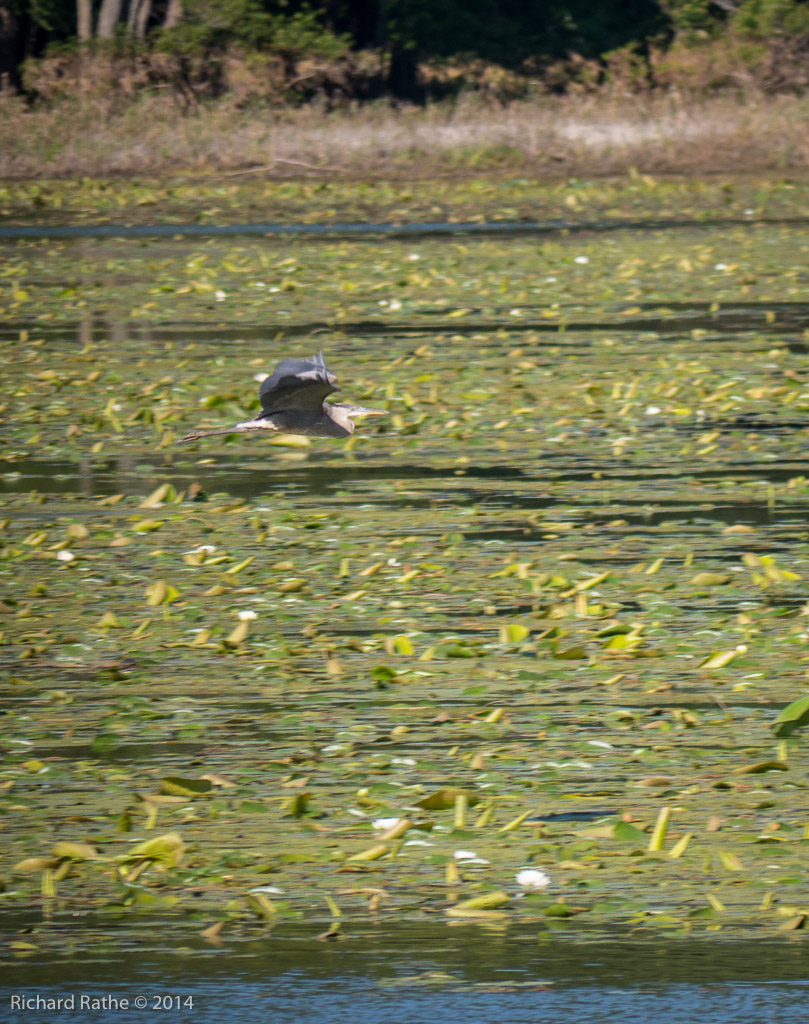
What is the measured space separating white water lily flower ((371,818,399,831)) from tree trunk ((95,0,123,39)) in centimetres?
2868

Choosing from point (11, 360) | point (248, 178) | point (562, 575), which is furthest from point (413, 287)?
point (248, 178)

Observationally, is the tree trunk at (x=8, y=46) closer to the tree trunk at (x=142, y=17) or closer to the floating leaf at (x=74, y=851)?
the tree trunk at (x=142, y=17)

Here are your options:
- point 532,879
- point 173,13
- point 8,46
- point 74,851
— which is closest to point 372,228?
point 173,13

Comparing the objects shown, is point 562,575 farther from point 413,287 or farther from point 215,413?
point 413,287

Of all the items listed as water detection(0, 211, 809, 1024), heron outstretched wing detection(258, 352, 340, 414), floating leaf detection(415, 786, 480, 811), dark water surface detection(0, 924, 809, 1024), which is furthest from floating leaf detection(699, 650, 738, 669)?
dark water surface detection(0, 924, 809, 1024)

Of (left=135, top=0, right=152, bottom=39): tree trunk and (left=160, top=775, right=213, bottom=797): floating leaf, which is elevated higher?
(left=135, top=0, right=152, bottom=39): tree trunk

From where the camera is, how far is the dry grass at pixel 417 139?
79.9 feet

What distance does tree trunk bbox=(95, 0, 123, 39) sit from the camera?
31.5 metres

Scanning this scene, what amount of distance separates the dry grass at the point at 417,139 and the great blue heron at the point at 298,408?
16603 mm

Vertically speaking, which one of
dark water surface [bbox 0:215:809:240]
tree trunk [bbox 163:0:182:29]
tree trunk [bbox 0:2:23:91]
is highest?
tree trunk [bbox 163:0:182:29]

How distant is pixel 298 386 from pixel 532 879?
10.2ft

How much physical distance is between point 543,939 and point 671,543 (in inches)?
132

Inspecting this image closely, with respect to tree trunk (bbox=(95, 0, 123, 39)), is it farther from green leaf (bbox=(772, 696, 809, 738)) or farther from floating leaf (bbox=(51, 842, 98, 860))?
floating leaf (bbox=(51, 842, 98, 860))

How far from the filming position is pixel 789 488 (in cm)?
798
